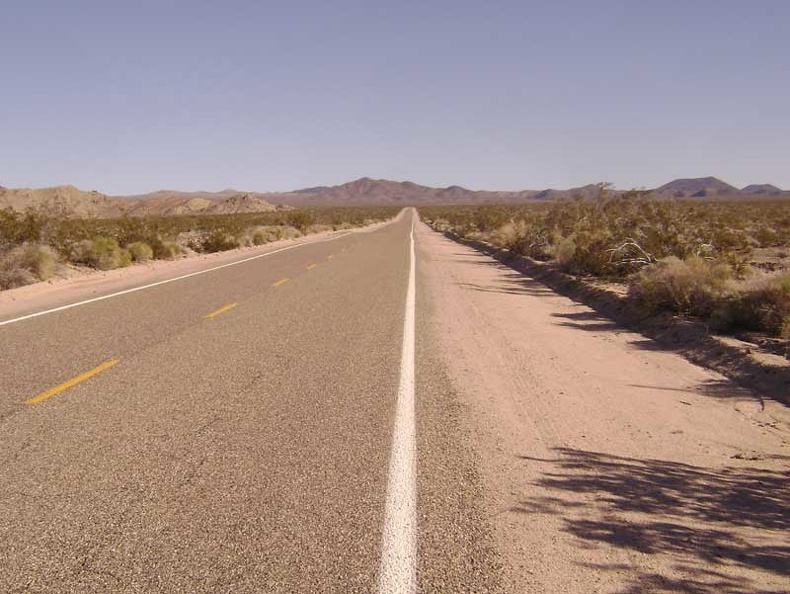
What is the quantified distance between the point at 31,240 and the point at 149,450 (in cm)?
1709

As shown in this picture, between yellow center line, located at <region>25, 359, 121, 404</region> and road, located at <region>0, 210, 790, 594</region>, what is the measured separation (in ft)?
0.15

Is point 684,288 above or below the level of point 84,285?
above

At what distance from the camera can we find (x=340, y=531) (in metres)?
3.94

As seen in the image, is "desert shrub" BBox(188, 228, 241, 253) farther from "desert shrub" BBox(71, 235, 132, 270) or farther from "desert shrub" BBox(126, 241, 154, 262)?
"desert shrub" BBox(71, 235, 132, 270)

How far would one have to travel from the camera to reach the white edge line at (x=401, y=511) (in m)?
3.48

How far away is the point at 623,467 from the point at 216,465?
10.4ft

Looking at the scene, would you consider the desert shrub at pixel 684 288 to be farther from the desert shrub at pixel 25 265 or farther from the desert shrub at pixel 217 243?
the desert shrub at pixel 217 243

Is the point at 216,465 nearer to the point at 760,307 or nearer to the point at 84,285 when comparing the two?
the point at 760,307

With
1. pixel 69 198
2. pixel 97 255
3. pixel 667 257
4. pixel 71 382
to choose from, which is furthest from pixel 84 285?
pixel 69 198

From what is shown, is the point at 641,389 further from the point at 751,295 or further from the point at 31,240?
the point at 31,240

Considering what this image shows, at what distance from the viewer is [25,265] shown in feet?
58.7

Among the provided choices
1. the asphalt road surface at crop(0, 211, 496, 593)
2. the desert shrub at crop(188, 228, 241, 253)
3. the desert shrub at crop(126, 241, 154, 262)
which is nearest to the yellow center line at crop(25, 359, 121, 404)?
the asphalt road surface at crop(0, 211, 496, 593)

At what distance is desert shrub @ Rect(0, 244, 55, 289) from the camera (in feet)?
55.4

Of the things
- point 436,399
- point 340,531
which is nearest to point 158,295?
point 436,399
